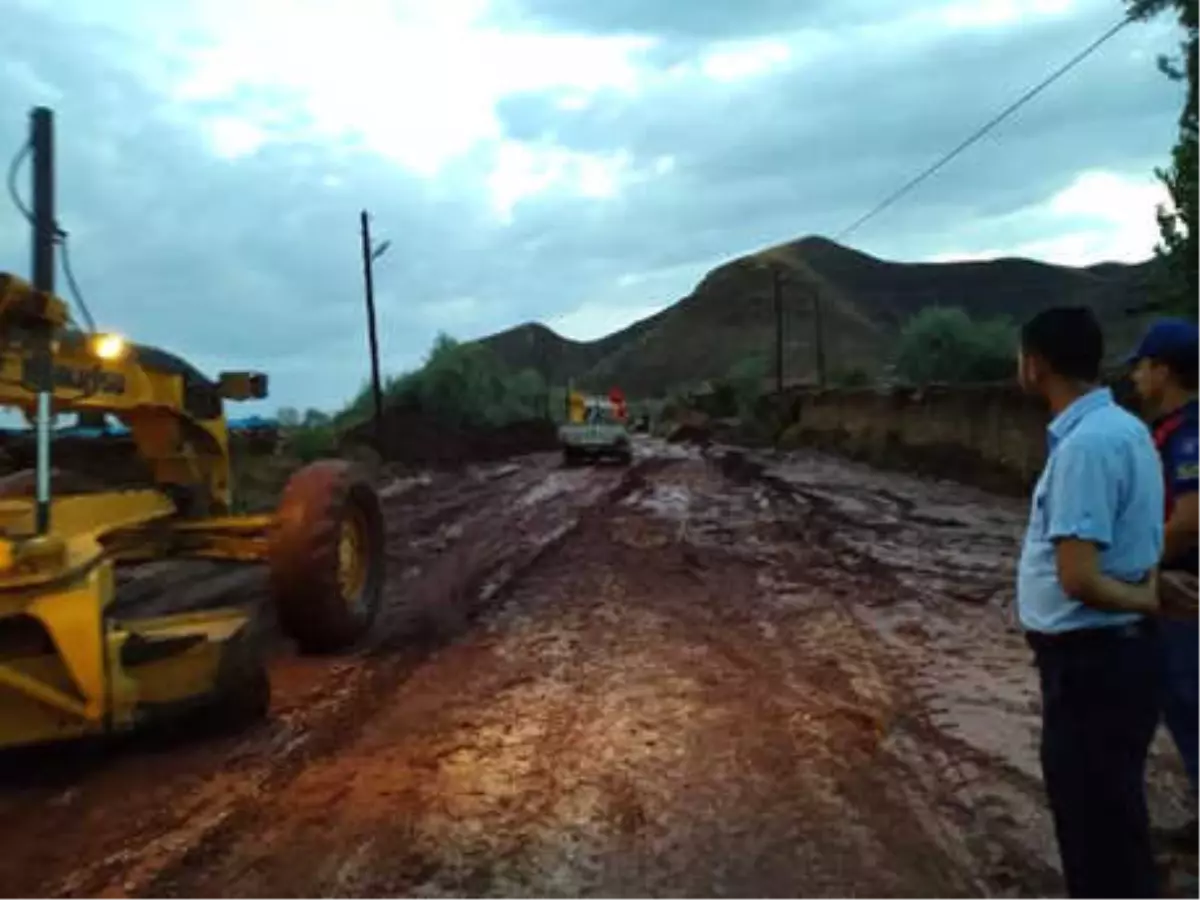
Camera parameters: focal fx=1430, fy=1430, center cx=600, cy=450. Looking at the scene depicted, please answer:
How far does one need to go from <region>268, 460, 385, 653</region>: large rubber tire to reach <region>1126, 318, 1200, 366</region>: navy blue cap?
19.6ft

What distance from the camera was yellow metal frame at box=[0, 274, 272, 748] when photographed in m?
6.62

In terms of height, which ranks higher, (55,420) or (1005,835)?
(55,420)

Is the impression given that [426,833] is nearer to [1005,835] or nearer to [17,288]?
[1005,835]

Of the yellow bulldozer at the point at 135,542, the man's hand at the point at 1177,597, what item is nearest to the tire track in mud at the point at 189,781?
the yellow bulldozer at the point at 135,542

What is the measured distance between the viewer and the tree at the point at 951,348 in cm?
5547

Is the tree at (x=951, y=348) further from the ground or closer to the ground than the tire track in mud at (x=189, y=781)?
further from the ground

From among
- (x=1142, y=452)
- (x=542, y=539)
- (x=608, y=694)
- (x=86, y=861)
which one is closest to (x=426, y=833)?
(x=86, y=861)

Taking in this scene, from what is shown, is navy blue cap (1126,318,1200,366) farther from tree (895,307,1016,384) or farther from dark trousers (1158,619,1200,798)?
tree (895,307,1016,384)

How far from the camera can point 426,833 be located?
5.89 metres

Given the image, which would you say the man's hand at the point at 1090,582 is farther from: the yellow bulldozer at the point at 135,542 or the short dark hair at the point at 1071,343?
the yellow bulldozer at the point at 135,542

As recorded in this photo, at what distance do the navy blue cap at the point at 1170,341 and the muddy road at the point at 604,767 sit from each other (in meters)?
1.92

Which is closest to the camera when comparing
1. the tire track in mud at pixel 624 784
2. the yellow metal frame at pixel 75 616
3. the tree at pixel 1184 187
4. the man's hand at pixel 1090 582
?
the man's hand at pixel 1090 582

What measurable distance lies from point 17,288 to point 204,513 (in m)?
3.89

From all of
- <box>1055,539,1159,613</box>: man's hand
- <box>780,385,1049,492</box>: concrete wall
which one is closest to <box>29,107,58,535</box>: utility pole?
<box>1055,539,1159,613</box>: man's hand
